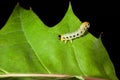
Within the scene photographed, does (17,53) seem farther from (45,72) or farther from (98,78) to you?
(98,78)

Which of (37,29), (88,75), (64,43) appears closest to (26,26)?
(37,29)

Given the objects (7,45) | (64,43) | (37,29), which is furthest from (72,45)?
(7,45)

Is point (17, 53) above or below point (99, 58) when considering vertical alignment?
above

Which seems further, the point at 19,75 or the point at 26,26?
the point at 26,26

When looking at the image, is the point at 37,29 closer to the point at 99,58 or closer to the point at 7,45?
the point at 7,45

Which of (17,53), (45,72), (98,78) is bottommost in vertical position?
(98,78)

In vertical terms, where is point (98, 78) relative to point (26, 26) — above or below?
below
